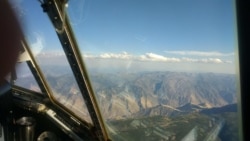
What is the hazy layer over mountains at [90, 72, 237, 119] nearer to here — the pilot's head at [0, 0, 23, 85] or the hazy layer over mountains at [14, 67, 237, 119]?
the hazy layer over mountains at [14, 67, 237, 119]

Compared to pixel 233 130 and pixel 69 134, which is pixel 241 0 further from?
pixel 69 134

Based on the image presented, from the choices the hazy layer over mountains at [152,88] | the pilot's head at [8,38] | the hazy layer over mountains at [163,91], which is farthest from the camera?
the hazy layer over mountains at [152,88]

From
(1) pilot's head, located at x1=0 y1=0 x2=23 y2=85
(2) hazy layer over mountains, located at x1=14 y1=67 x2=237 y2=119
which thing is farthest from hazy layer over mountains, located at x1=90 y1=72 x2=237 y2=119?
(1) pilot's head, located at x1=0 y1=0 x2=23 y2=85

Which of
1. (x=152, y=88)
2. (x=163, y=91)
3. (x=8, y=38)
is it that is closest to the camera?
(x=8, y=38)

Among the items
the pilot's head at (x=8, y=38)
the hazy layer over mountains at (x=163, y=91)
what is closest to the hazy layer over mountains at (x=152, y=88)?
the hazy layer over mountains at (x=163, y=91)

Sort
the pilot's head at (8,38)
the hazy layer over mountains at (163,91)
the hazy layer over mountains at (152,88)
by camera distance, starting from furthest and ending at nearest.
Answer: the hazy layer over mountains at (152,88), the hazy layer over mountains at (163,91), the pilot's head at (8,38)

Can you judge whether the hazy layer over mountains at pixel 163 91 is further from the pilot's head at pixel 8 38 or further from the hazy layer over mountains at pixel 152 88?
the pilot's head at pixel 8 38

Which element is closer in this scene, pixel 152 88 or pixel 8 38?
pixel 8 38

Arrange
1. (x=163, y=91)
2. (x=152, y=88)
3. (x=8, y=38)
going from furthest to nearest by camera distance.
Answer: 1. (x=152, y=88)
2. (x=163, y=91)
3. (x=8, y=38)

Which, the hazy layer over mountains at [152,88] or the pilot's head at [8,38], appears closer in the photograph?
the pilot's head at [8,38]

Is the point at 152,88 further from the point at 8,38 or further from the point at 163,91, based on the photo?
the point at 8,38

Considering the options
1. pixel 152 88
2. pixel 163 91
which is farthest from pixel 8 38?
pixel 152 88
